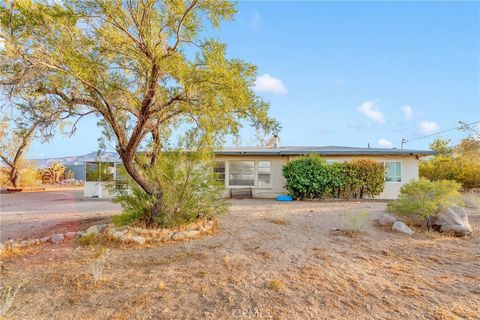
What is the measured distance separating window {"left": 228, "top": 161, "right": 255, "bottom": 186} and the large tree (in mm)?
9510

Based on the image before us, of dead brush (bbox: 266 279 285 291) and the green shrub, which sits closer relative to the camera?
dead brush (bbox: 266 279 285 291)

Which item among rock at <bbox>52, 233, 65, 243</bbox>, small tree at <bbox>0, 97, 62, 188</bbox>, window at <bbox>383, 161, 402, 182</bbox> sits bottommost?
rock at <bbox>52, 233, 65, 243</bbox>

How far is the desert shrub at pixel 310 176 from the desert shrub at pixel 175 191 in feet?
24.9

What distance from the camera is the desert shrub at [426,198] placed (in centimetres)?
707

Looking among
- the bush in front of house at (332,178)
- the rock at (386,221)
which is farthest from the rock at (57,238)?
the bush in front of house at (332,178)

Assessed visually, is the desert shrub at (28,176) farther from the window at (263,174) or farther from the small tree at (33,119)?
the small tree at (33,119)

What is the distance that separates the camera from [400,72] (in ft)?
44.0

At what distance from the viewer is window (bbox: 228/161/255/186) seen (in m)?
15.9

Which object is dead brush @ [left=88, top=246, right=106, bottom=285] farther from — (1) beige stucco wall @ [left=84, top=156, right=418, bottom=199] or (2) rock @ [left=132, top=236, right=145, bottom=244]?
(1) beige stucco wall @ [left=84, top=156, right=418, bottom=199]

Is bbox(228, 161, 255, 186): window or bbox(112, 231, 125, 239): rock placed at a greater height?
bbox(228, 161, 255, 186): window

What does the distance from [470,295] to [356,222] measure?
3708mm

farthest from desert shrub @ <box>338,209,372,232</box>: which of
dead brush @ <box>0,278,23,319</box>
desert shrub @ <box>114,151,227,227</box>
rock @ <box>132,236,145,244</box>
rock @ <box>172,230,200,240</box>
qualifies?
dead brush @ <box>0,278,23,319</box>

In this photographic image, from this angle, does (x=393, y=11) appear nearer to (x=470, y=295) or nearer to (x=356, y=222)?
(x=356, y=222)

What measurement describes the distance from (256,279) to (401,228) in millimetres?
4816
